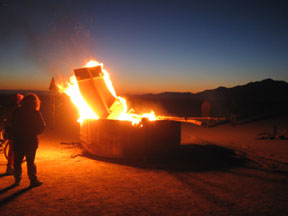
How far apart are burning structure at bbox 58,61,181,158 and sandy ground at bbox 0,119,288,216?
618 mm

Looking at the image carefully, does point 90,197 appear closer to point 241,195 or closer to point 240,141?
point 241,195

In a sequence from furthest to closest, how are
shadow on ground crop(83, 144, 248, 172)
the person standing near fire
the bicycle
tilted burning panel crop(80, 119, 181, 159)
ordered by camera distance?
tilted burning panel crop(80, 119, 181, 159)
the bicycle
shadow on ground crop(83, 144, 248, 172)
the person standing near fire

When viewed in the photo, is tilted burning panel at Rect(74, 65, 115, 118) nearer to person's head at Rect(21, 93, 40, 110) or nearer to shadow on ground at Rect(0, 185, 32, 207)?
person's head at Rect(21, 93, 40, 110)

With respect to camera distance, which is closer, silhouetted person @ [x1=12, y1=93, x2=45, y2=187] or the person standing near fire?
silhouetted person @ [x1=12, y1=93, x2=45, y2=187]

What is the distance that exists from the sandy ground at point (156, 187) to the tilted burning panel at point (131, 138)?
0.57 m

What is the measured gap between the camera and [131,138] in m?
8.97

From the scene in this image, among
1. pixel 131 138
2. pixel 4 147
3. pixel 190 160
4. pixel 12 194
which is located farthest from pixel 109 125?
pixel 12 194

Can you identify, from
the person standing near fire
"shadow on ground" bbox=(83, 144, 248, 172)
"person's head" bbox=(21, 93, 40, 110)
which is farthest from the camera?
"shadow on ground" bbox=(83, 144, 248, 172)

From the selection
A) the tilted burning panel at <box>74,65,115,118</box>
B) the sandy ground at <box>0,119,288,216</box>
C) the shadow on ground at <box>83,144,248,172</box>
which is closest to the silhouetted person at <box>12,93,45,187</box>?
the sandy ground at <box>0,119,288,216</box>

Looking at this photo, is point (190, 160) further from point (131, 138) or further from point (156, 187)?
point (156, 187)

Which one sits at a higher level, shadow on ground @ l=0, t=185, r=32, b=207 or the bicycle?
the bicycle

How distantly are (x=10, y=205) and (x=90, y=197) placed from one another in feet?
4.67

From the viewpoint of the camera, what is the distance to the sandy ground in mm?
4879

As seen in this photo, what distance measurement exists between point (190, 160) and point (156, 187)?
10.4 ft
